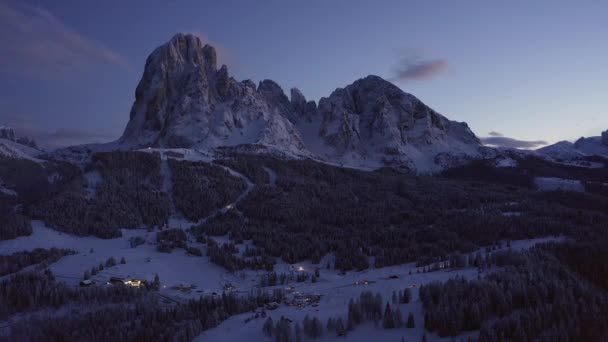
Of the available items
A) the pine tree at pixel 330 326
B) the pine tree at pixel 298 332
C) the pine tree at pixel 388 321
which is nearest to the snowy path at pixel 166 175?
the pine tree at pixel 298 332

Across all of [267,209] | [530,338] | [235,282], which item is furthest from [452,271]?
[267,209]

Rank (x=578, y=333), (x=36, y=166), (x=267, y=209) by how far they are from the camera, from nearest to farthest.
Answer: (x=578, y=333)
(x=267, y=209)
(x=36, y=166)

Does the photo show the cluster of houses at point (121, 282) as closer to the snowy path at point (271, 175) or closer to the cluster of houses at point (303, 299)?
the cluster of houses at point (303, 299)

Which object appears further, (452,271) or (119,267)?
(119,267)

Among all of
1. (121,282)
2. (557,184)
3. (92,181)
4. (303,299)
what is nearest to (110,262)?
(121,282)

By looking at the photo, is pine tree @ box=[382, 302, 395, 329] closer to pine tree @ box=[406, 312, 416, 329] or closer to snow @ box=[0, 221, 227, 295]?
pine tree @ box=[406, 312, 416, 329]

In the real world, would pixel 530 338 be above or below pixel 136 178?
below

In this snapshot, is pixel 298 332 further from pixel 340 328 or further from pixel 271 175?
pixel 271 175

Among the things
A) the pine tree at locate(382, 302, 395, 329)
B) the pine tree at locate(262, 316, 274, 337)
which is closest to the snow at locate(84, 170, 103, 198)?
the pine tree at locate(262, 316, 274, 337)

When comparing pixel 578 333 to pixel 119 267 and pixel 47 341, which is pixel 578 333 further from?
pixel 119 267
